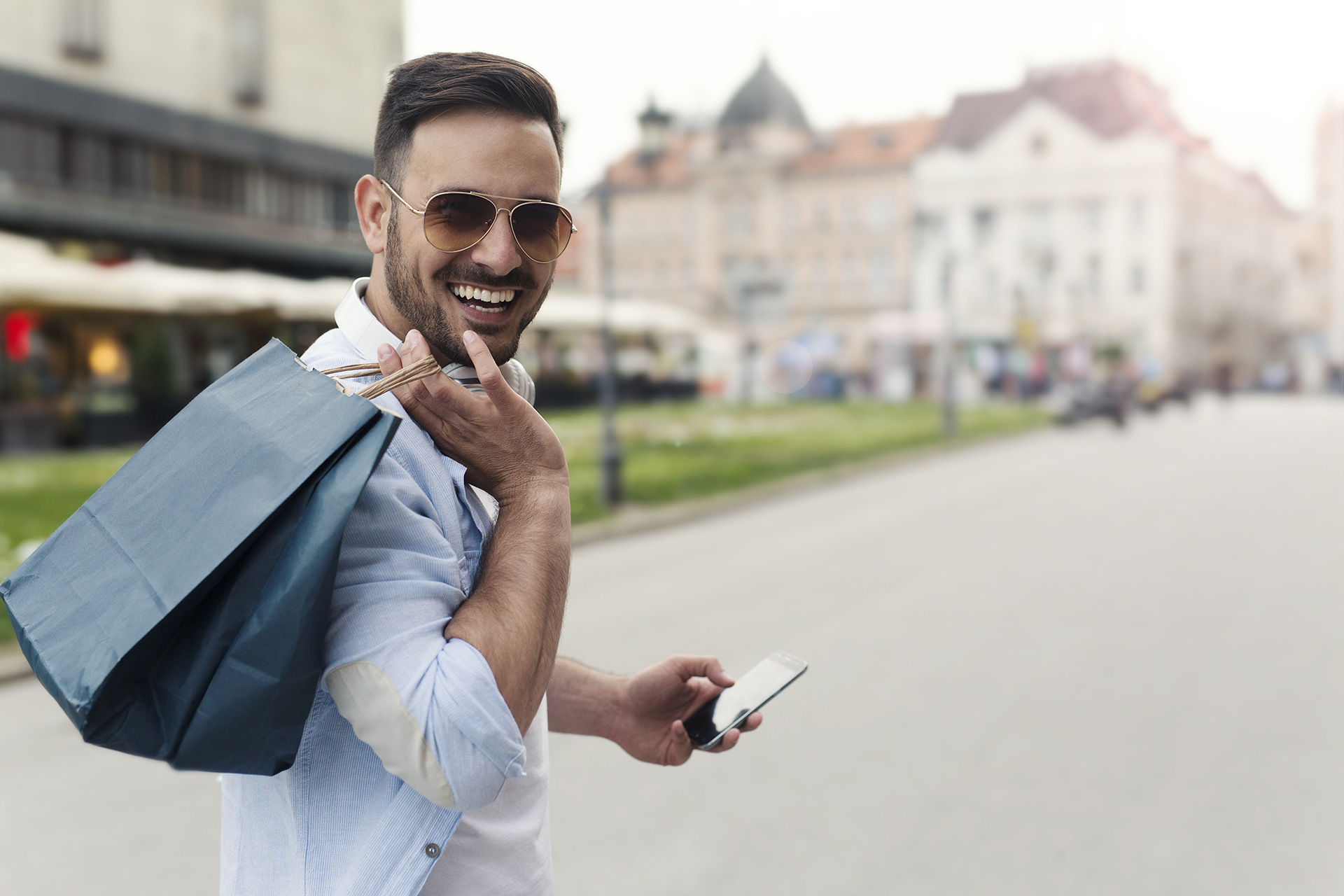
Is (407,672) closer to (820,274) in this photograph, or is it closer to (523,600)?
(523,600)

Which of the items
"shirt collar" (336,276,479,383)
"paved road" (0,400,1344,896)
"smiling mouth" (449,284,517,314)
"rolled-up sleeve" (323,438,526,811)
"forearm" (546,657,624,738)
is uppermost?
"smiling mouth" (449,284,517,314)

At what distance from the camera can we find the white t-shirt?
4.41 ft

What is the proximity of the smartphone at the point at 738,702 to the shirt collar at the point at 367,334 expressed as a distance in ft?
2.06

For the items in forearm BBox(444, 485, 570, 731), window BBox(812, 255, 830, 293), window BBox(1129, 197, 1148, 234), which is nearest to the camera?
forearm BBox(444, 485, 570, 731)

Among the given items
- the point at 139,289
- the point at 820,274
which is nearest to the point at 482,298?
the point at 139,289

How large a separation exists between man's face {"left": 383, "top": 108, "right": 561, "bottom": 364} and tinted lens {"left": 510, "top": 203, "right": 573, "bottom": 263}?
0.05ft

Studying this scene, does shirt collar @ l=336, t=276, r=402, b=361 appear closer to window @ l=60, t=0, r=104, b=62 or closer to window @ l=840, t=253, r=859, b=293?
window @ l=60, t=0, r=104, b=62

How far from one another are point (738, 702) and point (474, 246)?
2.51ft

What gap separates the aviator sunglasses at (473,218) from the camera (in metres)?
1.37

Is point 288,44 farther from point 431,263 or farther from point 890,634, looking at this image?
point 431,263

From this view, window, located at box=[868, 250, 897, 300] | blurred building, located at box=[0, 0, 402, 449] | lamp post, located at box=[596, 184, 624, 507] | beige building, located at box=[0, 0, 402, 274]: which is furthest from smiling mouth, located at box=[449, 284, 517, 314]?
window, located at box=[868, 250, 897, 300]

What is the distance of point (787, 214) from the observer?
64.1 meters

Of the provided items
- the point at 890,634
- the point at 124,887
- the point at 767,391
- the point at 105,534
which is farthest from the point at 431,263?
the point at 767,391

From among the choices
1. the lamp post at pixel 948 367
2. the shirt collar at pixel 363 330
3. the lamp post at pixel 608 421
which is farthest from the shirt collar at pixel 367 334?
the lamp post at pixel 948 367
